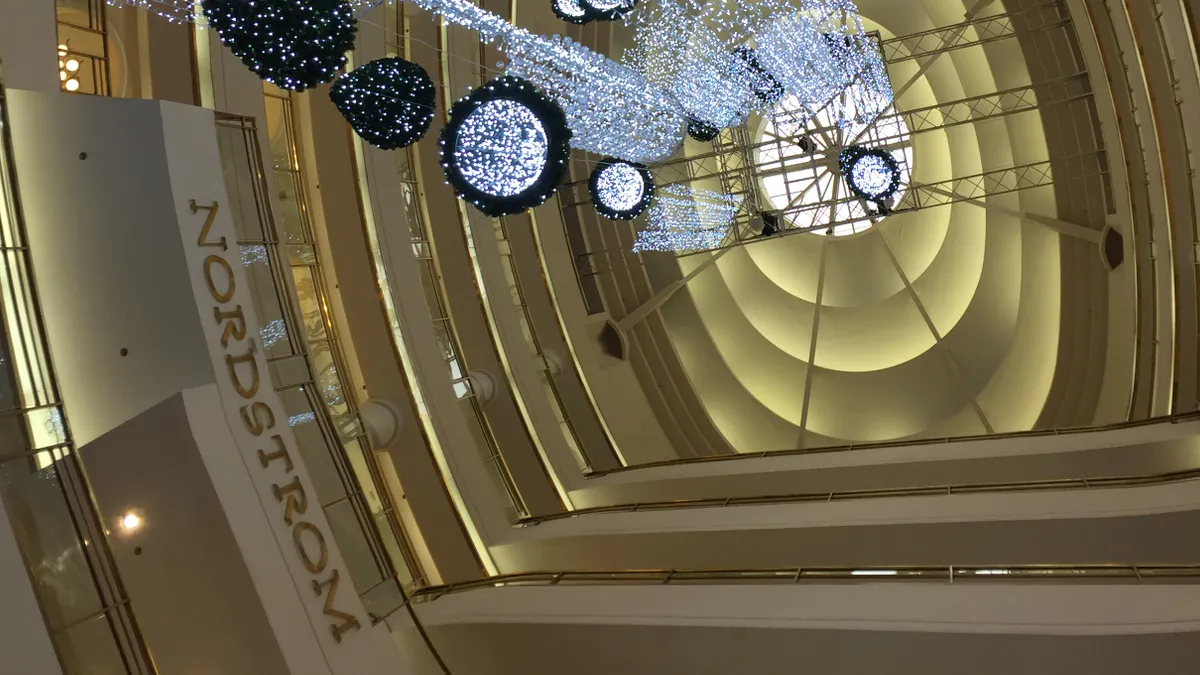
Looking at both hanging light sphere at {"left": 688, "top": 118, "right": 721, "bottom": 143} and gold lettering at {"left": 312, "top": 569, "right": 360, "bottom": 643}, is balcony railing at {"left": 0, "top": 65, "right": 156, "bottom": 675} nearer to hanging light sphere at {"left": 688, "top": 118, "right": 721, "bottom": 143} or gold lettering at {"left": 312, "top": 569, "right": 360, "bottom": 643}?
gold lettering at {"left": 312, "top": 569, "right": 360, "bottom": 643}

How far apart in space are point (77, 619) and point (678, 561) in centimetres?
490

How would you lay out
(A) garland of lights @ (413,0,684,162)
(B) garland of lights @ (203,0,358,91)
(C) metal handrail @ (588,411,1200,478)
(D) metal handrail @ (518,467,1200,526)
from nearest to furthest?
1. (B) garland of lights @ (203,0,358,91)
2. (D) metal handrail @ (518,467,1200,526)
3. (A) garland of lights @ (413,0,684,162)
4. (C) metal handrail @ (588,411,1200,478)

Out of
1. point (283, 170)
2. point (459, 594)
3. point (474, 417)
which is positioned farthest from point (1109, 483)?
point (283, 170)

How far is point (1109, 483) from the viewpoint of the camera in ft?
20.1

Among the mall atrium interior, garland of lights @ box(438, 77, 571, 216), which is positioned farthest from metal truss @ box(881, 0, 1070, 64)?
garland of lights @ box(438, 77, 571, 216)

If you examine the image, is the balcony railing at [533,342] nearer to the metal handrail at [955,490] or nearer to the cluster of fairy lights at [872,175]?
the metal handrail at [955,490]

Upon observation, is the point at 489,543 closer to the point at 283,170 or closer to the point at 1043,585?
the point at 283,170

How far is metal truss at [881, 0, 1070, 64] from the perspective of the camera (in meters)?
9.70

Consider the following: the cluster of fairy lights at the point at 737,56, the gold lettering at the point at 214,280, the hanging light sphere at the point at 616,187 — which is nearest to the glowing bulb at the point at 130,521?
the gold lettering at the point at 214,280

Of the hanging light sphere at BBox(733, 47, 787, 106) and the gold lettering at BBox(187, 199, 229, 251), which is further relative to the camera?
the hanging light sphere at BBox(733, 47, 787, 106)

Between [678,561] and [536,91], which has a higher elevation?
[536,91]

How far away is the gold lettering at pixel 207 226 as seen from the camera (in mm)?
5426

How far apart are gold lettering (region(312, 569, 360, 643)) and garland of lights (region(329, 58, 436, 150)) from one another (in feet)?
10.7

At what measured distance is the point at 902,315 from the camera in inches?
557
